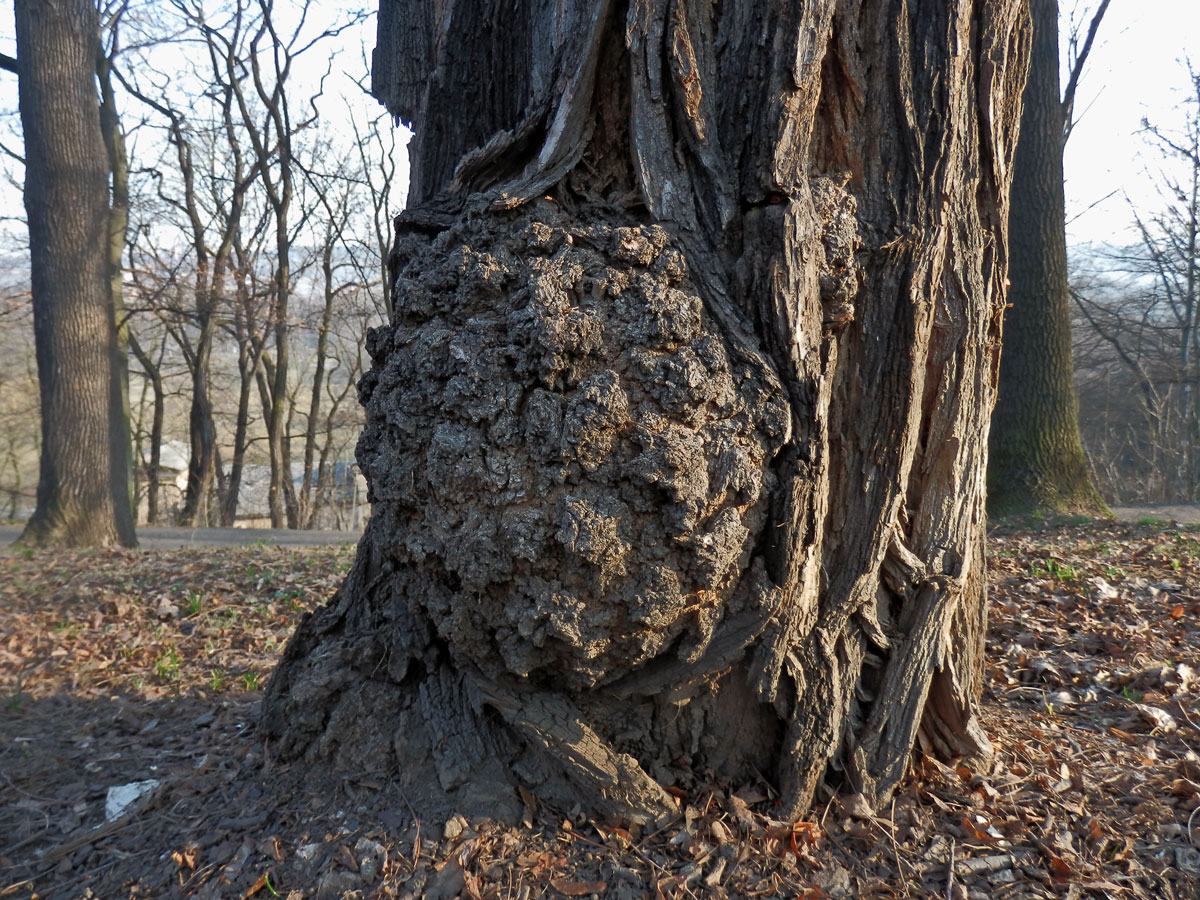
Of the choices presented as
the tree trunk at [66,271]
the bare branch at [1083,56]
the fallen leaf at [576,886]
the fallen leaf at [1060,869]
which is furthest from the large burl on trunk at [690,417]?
the bare branch at [1083,56]

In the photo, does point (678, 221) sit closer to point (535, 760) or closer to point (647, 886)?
point (535, 760)

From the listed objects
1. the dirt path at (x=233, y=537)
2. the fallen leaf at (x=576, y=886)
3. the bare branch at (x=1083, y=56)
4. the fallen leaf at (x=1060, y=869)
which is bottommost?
the fallen leaf at (x=576, y=886)

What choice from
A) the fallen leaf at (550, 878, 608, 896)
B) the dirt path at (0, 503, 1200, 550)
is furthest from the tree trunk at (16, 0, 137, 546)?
the fallen leaf at (550, 878, 608, 896)

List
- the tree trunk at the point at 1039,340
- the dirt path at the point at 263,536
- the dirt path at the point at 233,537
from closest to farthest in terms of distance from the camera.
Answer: the tree trunk at the point at 1039,340 < the dirt path at the point at 263,536 < the dirt path at the point at 233,537

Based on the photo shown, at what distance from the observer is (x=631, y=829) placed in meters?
2.17

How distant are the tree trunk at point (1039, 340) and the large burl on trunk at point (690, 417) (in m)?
6.29

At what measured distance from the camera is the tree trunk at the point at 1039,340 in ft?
26.2

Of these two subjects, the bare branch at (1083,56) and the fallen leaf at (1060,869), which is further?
the bare branch at (1083,56)

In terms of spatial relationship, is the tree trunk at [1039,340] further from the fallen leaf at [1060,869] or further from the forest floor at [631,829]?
the fallen leaf at [1060,869]

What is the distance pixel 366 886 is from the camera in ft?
6.56

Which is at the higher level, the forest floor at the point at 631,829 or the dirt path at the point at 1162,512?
the dirt path at the point at 1162,512

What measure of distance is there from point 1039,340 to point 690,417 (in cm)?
755

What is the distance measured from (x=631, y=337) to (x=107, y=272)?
9511mm

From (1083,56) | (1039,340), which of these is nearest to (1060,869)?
(1039,340)
